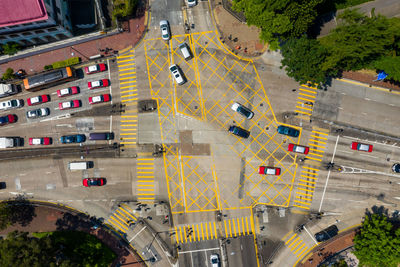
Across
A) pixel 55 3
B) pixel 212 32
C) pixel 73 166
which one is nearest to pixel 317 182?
pixel 212 32

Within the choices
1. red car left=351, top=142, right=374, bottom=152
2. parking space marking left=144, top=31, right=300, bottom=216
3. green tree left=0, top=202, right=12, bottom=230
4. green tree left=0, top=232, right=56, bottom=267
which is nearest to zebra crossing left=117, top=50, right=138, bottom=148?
parking space marking left=144, top=31, right=300, bottom=216

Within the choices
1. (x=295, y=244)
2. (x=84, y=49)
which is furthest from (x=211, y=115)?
(x=295, y=244)

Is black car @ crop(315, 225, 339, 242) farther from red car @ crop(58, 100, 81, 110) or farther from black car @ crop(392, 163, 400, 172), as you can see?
red car @ crop(58, 100, 81, 110)

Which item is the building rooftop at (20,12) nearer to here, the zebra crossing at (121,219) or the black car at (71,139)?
the black car at (71,139)

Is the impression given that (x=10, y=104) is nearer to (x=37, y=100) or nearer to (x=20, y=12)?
(x=37, y=100)

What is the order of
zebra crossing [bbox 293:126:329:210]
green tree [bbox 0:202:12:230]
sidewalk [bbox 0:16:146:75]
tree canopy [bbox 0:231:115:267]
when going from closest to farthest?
tree canopy [bbox 0:231:115:267] < green tree [bbox 0:202:12:230] < zebra crossing [bbox 293:126:329:210] < sidewalk [bbox 0:16:146:75]

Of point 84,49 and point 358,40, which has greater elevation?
point 84,49
